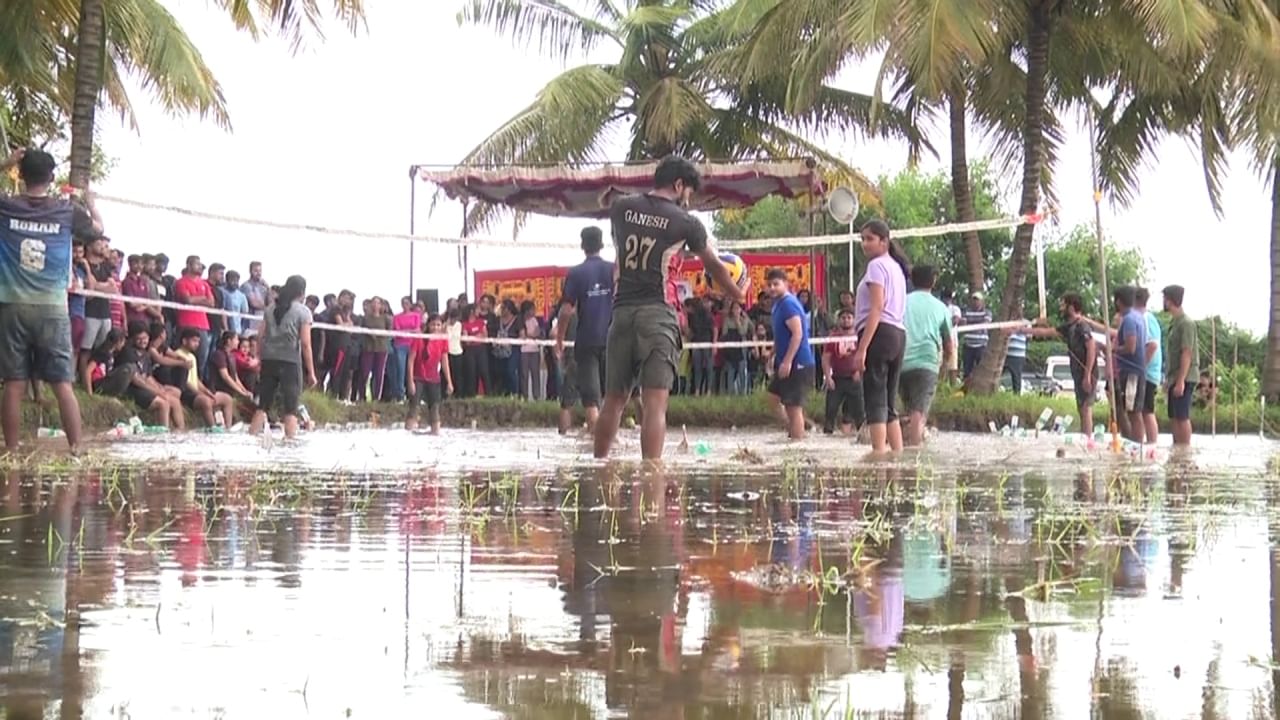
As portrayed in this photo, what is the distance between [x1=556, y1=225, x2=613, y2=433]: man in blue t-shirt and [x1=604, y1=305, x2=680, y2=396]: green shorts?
4.42m

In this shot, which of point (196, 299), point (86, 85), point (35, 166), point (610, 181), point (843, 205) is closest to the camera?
point (35, 166)

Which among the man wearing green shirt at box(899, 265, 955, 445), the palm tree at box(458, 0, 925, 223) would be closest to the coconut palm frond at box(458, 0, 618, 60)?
the palm tree at box(458, 0, 925, 223)

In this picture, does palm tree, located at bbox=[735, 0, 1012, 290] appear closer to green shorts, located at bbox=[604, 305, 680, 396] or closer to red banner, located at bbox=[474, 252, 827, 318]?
red banner, located at bbox=[474, 252, 827, 318]

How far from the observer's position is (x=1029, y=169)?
22.6 meters

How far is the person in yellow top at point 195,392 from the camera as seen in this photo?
727 inches

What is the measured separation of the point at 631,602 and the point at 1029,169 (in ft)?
64.6

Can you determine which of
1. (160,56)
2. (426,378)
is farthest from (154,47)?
(426,378)

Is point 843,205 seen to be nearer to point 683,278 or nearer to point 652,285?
point 683,278

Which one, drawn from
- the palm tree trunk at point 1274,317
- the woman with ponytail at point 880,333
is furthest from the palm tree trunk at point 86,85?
the palm tree trunk at point 1274,317

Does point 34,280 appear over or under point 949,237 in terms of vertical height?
under

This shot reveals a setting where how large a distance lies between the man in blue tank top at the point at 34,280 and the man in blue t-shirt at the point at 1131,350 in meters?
9.81

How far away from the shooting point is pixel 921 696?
2.76 m

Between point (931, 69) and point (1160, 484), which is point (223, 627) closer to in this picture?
point (1160, 484)

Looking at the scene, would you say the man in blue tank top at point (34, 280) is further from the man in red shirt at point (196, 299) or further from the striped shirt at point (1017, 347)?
the striped shirt at point (1017, 347)
